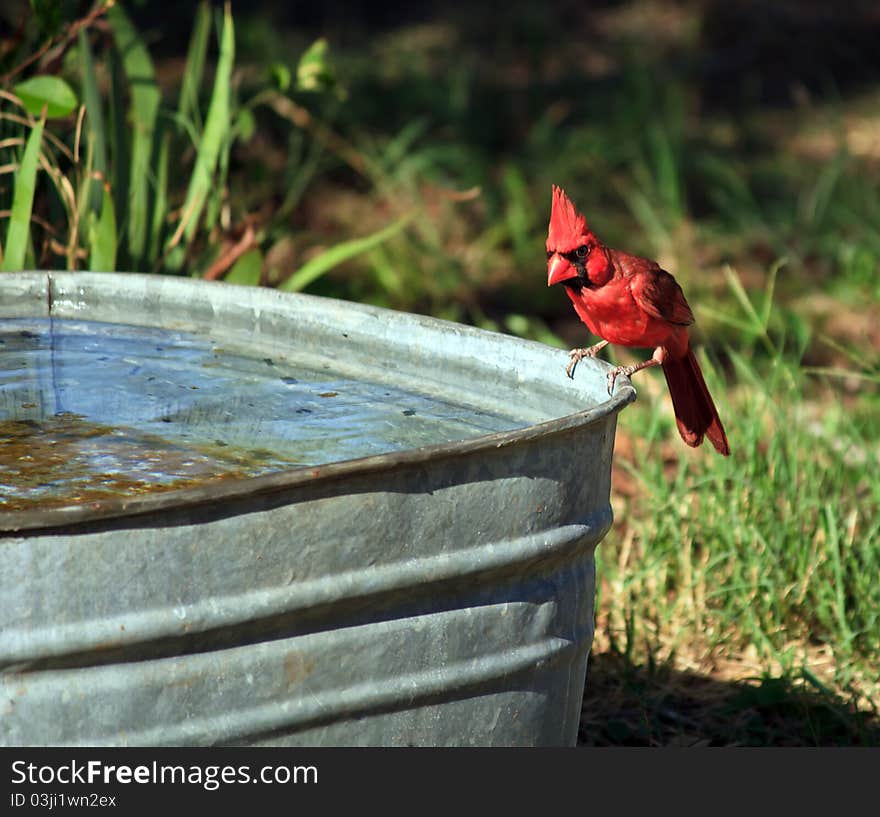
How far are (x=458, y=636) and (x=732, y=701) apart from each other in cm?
109

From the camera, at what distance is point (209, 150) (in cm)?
284

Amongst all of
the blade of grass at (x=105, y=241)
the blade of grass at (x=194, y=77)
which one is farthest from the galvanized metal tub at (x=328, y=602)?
the blade of grass at (x=194, y=77)

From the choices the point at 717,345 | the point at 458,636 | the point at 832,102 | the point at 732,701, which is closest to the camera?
the point at 458,636

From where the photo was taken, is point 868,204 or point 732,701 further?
point 868,204

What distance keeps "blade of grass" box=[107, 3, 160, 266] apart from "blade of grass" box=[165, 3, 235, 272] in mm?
71

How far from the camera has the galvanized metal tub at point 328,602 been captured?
1225 millimetres

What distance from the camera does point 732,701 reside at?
2354 mm

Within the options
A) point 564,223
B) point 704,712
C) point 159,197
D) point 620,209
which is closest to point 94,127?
point 159,197

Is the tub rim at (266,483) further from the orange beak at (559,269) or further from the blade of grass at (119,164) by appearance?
the blade of grass at (119,164)

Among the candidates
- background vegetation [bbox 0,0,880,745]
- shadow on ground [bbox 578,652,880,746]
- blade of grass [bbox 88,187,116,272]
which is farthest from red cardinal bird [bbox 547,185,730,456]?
blade of grass [bbox 88,187,116,272]

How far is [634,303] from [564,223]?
0.20m

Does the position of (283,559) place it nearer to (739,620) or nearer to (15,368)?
(15,368)

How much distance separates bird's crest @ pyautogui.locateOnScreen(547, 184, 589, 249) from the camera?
2162 millimetres

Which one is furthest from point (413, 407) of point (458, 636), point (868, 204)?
point (868, 204)
